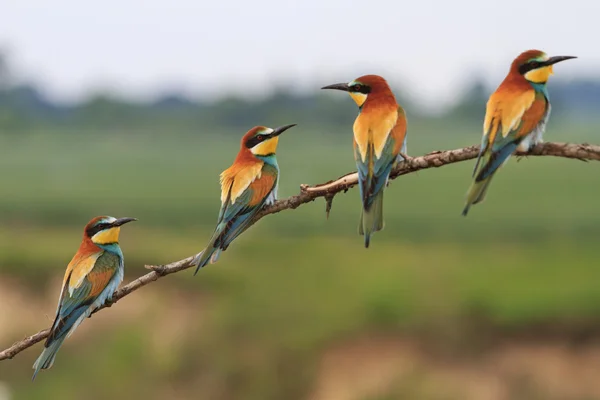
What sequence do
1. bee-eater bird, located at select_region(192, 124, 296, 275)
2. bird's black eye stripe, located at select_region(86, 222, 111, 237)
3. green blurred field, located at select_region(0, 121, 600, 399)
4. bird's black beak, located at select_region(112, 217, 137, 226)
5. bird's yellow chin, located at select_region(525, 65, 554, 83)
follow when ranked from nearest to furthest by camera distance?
bird's yellow chin, located at select_region(525, 65, 554, 83) → bee-eater bird, located at select_region(192, 124, 296, 275) → bird's black beak, located at select_region(112, 217, 137, 226) → bird's black eye stripe, located at select_region(86, 222, 111, 237) → green blurred field, located at select_region(0, 121, 600, 399)

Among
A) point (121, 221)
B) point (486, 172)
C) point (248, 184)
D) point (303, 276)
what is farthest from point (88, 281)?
point (303, 276)

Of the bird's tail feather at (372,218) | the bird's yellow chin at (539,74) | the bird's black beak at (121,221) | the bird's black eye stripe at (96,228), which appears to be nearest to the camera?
the bird's tail feather at (372,218)

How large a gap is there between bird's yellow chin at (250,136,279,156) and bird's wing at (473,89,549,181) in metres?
0.45

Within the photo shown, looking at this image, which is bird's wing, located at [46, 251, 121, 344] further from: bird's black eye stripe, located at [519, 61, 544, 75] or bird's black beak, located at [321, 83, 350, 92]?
bird's black eye stripe, located at [519, 61, 544, 75]

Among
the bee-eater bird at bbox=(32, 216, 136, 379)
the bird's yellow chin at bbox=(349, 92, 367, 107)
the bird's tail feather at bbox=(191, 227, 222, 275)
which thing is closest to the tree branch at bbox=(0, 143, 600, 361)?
the bird's tail feather at bbox=(191, 227, 222, 275)

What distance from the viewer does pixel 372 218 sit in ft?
4.81

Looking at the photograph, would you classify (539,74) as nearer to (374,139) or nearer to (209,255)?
(374,139)

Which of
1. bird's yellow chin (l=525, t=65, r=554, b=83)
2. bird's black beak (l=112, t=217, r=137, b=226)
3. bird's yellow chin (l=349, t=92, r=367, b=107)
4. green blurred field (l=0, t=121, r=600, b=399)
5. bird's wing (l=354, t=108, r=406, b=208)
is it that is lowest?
green blurred field (l=0, t=121, r=600, b=399)

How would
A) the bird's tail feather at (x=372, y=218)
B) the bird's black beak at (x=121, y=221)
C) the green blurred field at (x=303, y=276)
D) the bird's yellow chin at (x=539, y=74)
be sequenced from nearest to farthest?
the bird's tail feather at (x=372, y=218) → the bird's yellow chin at (x=539, y=74) → the bird's black beak at (x=121, y=221) → the green blurred field at (x=303, y=276)

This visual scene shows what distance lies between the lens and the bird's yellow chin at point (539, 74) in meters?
1.55

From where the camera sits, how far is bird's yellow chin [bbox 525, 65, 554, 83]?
5.07 ft

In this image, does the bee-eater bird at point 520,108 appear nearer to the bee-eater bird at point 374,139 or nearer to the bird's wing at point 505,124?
the bird's wing at point 505,124

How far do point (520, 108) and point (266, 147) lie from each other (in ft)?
1.64

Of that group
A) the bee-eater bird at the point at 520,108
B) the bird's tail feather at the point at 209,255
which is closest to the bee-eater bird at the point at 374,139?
the bee-eater bird at the point at 520,108
